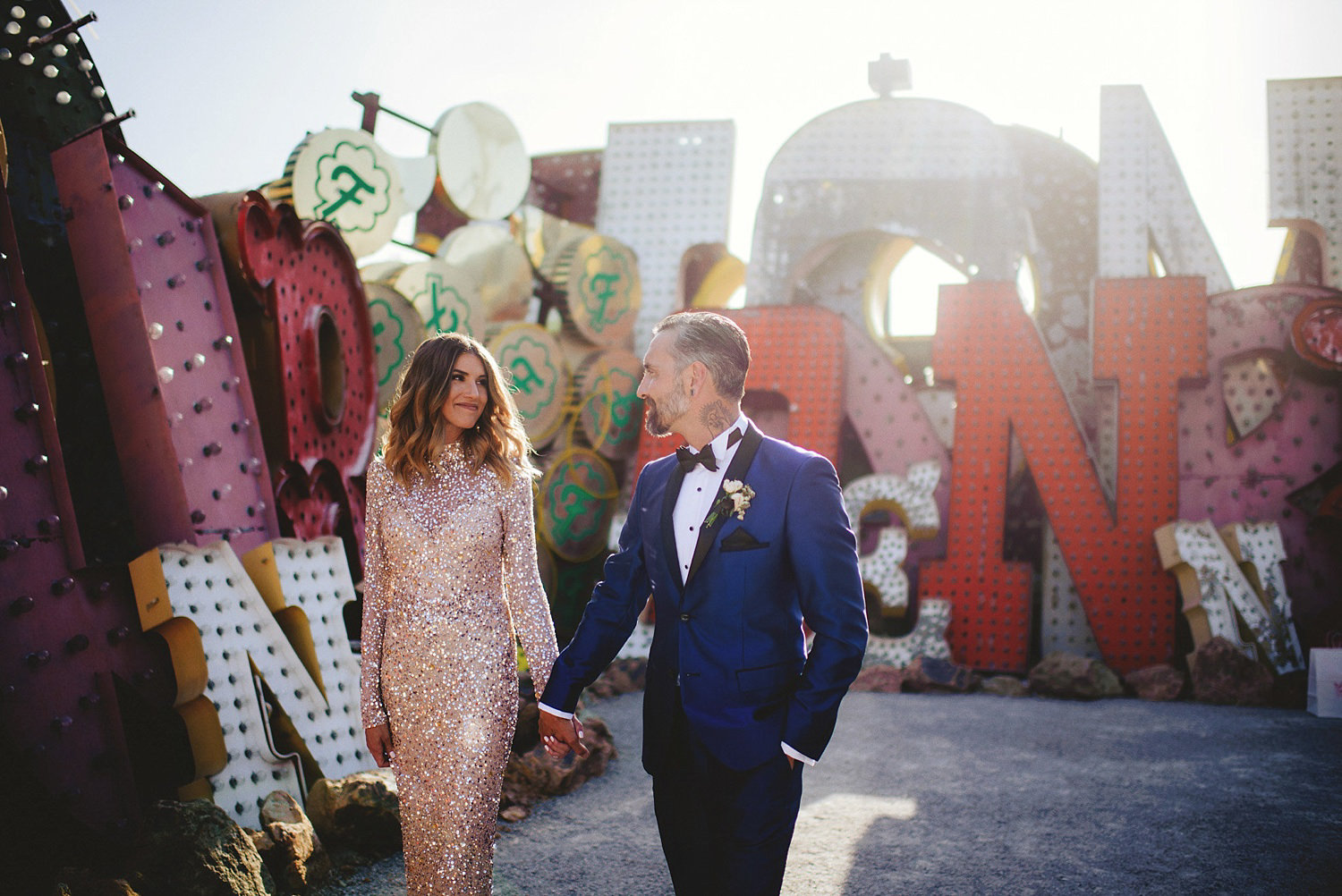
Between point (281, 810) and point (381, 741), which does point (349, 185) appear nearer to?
point (281, 810)

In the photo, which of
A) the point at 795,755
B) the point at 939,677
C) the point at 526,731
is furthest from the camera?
the point at 939,677

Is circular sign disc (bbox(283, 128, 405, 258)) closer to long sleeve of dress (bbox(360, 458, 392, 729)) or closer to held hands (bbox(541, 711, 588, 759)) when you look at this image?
long sleeve of dress (bbox(360, 458, 392, 729))

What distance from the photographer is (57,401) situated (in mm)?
3756

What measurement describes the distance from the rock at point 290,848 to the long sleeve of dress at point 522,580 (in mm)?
1222

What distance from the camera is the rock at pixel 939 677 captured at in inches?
279

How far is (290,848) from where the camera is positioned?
308 centimetres

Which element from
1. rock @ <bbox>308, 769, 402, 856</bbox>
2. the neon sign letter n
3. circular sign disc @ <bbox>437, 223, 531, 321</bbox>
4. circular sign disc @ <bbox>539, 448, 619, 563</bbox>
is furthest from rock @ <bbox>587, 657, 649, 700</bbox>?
rock @ <bbox>308, 769, 402, 856</bbox>

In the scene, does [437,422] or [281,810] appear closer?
[437,422]

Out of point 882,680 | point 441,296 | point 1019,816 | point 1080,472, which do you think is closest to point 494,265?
A: point 441,296

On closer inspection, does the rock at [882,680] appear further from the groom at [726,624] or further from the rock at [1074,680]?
the groom at [726,624]

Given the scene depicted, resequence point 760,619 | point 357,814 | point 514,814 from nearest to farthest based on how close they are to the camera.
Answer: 1. point 760,619
2. point 357,814
3. point 514,814

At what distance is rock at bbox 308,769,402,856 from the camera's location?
135 inches

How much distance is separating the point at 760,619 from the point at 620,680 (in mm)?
5077

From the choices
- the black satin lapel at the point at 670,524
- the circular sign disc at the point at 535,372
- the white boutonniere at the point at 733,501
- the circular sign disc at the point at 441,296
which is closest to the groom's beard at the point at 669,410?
the black satin lapel at the point at 670,524
